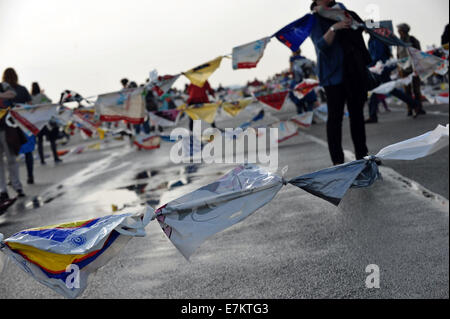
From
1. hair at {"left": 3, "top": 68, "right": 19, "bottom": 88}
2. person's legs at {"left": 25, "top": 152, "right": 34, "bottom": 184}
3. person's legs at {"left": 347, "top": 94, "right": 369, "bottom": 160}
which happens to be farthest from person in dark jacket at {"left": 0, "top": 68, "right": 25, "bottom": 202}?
person's legs at {"left": 347, "top": 94, "right": 369, "bottom": 160}

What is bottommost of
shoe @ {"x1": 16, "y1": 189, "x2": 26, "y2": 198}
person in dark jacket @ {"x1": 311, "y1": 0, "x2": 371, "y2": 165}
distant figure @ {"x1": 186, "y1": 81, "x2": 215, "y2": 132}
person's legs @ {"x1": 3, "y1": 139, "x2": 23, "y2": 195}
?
shoe @ {"x1": 16, "y1": 189, "x2": 26, "y2": 198}

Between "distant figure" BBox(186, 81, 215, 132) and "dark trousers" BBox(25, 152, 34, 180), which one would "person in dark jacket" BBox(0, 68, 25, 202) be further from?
"distant figure" BBox(186, 81, 215, 132)

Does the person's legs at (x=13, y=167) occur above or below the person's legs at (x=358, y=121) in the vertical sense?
below

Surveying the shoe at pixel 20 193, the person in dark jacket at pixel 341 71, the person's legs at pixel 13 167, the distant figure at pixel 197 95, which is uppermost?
the person in dark jacket at pixel 341 71

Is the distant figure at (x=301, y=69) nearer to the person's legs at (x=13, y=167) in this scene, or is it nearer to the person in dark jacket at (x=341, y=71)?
the person's legs at (x=13, y=167)

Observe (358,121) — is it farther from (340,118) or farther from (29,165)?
(29,165)

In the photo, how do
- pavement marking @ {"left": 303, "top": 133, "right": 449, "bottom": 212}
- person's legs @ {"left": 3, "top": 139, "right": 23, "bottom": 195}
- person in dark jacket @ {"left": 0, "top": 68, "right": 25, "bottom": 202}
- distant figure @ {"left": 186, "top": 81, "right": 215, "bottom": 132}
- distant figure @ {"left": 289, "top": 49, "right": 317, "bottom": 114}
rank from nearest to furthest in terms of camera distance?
pavement marking @ {"left": 303, "top": 133, "right": 449, "bottom": 212}
person in dark jacket @ {"left": 0, "top": 68, "right": 25, "bottom": 202}
person's legs @ {"left": 3, "top": 139, "right": 23, "bottom": 195}
distant figure @ {"left": 186, "top": 81, "right": 215, "bottom": 132}
distant figure @ {"left": 289, "top": 49, "right": 317, "bottom": 114}

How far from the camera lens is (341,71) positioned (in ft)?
13.0

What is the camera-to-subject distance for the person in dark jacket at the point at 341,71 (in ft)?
11.1

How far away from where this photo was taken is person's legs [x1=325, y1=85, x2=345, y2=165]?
4.51m

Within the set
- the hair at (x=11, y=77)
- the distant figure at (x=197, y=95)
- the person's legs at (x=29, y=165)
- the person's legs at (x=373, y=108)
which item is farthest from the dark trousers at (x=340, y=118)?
the person's legs at (x=29, y=165)
